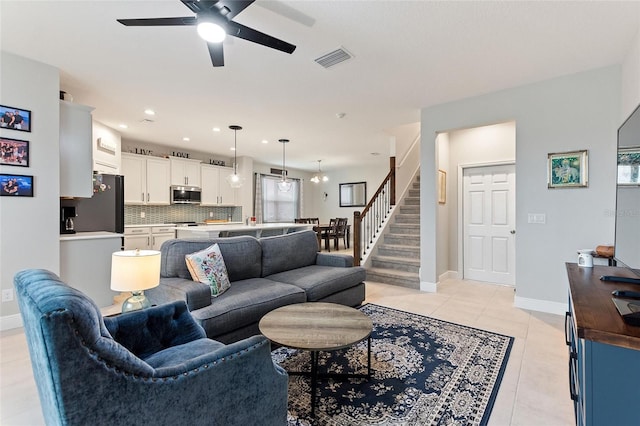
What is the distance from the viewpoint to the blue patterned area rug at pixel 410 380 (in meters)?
1.73

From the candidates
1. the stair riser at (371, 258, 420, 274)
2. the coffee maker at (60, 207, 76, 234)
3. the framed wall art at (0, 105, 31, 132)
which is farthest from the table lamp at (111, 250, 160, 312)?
the stair riser at (371, 258, 420, 274)

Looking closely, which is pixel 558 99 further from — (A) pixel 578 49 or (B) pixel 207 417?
(B) pixel 207 417

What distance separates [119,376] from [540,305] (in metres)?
4.30

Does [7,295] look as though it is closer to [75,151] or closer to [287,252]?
[75,151]

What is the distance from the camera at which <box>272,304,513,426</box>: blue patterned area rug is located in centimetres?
173

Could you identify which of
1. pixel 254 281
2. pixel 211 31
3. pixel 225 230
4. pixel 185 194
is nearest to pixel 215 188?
pixel 185 194

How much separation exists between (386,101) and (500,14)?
→ 1912mm

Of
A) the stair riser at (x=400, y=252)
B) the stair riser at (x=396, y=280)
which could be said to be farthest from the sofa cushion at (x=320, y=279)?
the stair riser at (x=400, y=252)

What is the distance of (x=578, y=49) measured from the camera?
2.83 metres

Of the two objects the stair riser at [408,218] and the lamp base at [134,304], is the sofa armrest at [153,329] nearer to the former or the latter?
the lamp base at [134,304]

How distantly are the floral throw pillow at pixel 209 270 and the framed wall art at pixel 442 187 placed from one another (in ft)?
11.1

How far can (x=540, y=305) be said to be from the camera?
3.57m

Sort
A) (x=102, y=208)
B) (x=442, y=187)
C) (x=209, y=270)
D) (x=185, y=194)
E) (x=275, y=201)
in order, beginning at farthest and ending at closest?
1. (x=275, y=201)
2. (x=185, y=194)
3. (x=442, y=187)
4. (x=102, y=208)
5. (x=209, y=270)

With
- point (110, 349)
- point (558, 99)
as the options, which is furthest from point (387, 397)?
point (558, 99)
